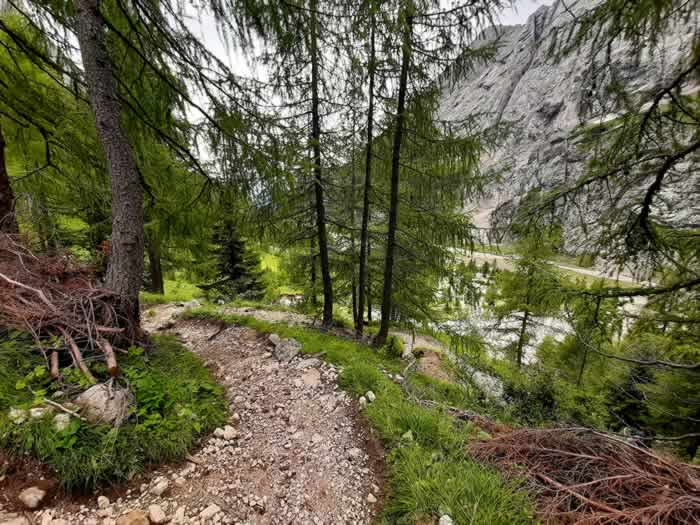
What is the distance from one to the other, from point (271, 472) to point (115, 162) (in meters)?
3.47

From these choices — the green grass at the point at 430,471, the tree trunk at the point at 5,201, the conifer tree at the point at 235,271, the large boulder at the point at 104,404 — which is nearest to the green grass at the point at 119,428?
the large boulder at the point at 104,404

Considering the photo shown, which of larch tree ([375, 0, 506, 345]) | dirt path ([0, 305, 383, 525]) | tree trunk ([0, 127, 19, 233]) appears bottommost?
dirt path ([0, 305, 383, 525])

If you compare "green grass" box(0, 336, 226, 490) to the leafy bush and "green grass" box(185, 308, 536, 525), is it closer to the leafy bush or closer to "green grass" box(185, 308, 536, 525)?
"green grass" box(185, 308, 536, 525)

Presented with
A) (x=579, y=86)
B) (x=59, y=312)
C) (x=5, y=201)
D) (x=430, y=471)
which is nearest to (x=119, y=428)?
(x=59, y=312)

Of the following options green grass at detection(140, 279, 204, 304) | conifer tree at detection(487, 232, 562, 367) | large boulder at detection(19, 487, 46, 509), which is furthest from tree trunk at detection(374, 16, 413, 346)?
green grass at detection(140, 279, 204, 304)

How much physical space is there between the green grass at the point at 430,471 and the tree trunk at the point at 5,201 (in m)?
5.09

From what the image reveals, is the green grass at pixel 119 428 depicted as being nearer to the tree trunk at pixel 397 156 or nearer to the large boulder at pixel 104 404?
the large boulder at pixel 104 404

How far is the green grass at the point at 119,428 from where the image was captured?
1.79 m

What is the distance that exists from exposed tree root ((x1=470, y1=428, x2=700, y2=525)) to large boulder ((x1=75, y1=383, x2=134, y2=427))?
2.97m

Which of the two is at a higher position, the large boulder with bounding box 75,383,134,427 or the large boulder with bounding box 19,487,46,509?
the large boulder with bounding box 75,383,134,427

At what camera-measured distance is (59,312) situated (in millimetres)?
2705

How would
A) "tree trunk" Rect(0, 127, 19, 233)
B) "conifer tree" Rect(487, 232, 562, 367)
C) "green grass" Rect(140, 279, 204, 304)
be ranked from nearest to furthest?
"tree trunk" Rect(0, 127, 19, 233)
"conifer tree" Rect(487, 232, 562, 367)
"green grass" Rect(140, 279, 204, 304)

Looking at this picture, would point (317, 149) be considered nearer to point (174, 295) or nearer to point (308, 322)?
point (308, 322)

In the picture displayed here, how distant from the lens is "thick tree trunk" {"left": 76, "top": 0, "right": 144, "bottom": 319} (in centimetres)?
252
